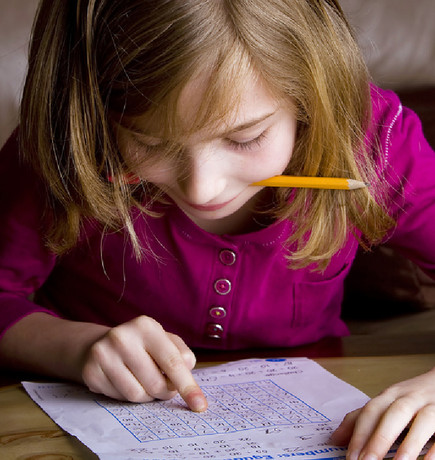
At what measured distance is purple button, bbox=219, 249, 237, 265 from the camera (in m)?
0.95

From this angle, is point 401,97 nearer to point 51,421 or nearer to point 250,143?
point 250,143

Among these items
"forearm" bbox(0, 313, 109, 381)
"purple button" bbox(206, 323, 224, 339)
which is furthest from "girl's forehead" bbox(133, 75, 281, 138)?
"purple button" bbox(206, 323, 224, 339)

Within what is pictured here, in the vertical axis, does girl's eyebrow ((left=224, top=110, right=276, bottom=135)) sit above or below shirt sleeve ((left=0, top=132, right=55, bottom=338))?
above

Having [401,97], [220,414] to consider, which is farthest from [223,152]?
[401,97]

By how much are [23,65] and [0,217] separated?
38 cm

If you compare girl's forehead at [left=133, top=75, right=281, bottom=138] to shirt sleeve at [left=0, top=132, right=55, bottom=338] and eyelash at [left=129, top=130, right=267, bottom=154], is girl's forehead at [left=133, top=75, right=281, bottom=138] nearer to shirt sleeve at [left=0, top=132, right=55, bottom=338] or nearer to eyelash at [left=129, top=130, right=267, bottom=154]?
eyelash at [left=129, top=130, right=267, bottom=154]

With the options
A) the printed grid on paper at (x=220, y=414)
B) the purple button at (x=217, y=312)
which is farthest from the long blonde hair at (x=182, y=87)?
the printed grid on paper at (x=220, y=414)

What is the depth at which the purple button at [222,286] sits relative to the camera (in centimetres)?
96

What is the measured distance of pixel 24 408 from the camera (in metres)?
0.73

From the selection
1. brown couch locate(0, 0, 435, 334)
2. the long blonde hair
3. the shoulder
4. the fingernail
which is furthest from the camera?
brown couch locate(0, 0, 435, 334)

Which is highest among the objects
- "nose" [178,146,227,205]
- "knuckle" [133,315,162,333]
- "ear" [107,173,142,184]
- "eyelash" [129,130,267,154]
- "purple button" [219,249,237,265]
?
"eyelash" [129,130,267,154]

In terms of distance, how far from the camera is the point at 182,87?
688mm

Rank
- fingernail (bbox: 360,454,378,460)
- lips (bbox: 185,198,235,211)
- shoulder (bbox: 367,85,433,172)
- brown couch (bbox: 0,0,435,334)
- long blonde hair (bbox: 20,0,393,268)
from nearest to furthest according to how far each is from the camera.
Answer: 1. fingernail (bbox: 360,454,378,460)
2. long blonde hair (bbox: 20,0,393,268)
3. lips (bbox: 185,198,235,211)
4. shoulder (bbox: 367,85,433,172)
5. brown couch (bbox: 0,0,435,334)

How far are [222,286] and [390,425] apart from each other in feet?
1.26
